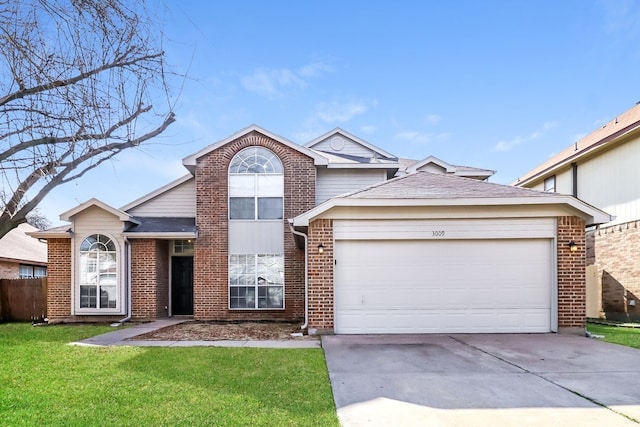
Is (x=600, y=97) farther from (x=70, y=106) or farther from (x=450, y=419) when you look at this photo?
(x=70, y=106)

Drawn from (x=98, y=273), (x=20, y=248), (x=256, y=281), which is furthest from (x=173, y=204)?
(x=20, y=248)

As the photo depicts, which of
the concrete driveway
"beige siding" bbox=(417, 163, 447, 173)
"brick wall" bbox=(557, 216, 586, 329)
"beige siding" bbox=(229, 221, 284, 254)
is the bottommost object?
the concrete driveway

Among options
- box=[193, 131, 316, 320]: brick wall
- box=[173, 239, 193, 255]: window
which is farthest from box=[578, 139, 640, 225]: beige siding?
box=[173, 239, 193, 255]: window

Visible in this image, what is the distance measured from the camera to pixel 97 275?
12250 millimetres

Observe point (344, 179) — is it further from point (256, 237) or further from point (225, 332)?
point (225, 332)

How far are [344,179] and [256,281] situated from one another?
450 centimetres

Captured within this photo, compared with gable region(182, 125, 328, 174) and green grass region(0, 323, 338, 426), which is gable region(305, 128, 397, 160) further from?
green grass region(0, 323, 338, 426)

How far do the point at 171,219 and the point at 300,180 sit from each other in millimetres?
4763

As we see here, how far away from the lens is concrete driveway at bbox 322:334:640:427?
13.4 feet

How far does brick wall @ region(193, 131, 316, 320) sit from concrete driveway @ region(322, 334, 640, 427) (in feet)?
15.1

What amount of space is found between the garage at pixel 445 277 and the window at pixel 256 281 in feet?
12.8

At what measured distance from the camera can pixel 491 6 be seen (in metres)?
11.0

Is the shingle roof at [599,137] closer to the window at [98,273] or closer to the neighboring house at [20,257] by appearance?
the window at [98,273]

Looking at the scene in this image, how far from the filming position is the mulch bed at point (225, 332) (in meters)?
8.94
